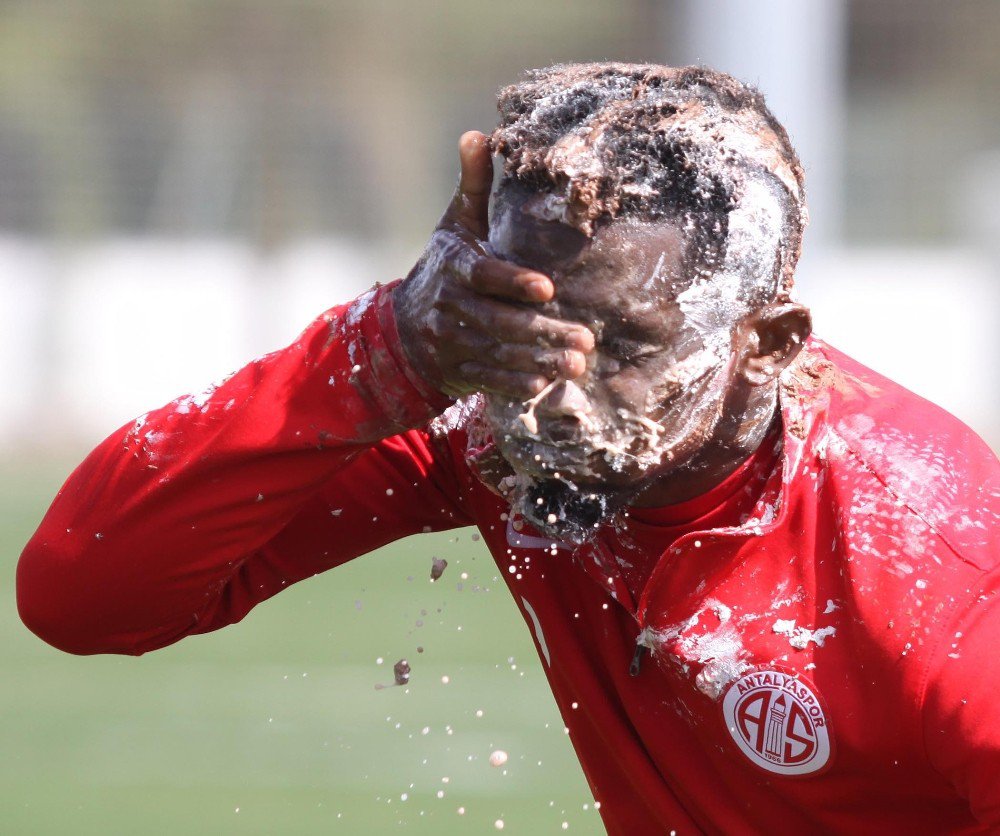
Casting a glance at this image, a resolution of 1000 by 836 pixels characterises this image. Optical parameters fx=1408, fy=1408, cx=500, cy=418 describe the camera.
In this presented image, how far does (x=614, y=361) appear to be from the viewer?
2113 millimetres

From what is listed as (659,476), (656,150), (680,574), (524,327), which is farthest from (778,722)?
(656,150)

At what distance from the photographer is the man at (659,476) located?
2.06 m

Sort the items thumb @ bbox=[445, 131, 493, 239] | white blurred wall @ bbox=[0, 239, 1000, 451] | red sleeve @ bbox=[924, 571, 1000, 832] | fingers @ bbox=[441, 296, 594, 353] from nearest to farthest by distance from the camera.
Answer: red sleeve @ bbox=[924, 571, 1000, 832] < fingers @ bbox=[441, 296, 594, 353] < thumb @ bbox=[445, 131, 493, 239] < white blurred wall @ bbox=[0, 239, 1000, 451]

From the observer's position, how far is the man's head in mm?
2080

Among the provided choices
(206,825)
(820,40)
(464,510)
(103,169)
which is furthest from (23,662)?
(103,169)

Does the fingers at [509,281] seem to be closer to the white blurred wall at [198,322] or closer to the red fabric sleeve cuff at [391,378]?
the red fabric sleeve cuff at [391,378]

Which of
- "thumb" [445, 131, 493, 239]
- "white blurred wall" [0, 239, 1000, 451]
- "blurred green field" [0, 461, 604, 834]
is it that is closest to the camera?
"thumb" [445, 131, 493, 239]

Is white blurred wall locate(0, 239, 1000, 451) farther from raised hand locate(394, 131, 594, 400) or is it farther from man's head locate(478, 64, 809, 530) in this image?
raised hand locate(394, 131, 594, 400)

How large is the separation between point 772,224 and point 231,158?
11.6 meters

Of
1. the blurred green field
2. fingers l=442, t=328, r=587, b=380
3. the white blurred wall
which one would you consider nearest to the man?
fingers l=442, t=328, r=587, b=380

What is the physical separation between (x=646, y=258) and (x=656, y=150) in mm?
175

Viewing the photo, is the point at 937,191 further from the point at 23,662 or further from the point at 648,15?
the point at 23,662

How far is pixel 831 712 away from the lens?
210 cm

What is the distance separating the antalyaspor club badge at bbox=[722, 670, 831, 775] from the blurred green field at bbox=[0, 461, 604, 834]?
2225mm
